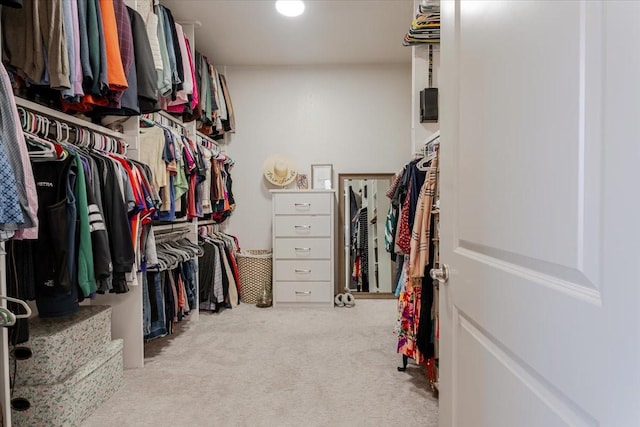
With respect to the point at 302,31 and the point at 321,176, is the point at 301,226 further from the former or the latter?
the point at 302,31

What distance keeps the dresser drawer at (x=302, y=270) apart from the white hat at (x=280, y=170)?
0.88 m

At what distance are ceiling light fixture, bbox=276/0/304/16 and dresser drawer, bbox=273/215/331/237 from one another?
171cm

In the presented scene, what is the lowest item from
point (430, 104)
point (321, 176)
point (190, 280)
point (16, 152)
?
point (190, 280)

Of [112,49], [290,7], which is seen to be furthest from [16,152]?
[290,7]

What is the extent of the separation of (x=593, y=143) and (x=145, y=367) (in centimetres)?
246

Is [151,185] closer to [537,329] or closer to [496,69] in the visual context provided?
[496,69]

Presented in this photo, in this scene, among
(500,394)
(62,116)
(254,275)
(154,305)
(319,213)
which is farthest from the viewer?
(254,275)

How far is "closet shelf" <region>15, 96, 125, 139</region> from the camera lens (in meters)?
1.50

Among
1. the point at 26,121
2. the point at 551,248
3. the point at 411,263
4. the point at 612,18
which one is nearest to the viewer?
the point at 612,18

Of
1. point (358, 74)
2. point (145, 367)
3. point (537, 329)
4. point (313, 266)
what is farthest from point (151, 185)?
point (358, 74)

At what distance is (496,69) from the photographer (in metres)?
0.75

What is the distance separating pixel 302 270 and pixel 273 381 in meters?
1.57

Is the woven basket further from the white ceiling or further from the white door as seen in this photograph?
the white door

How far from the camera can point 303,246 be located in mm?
3580
